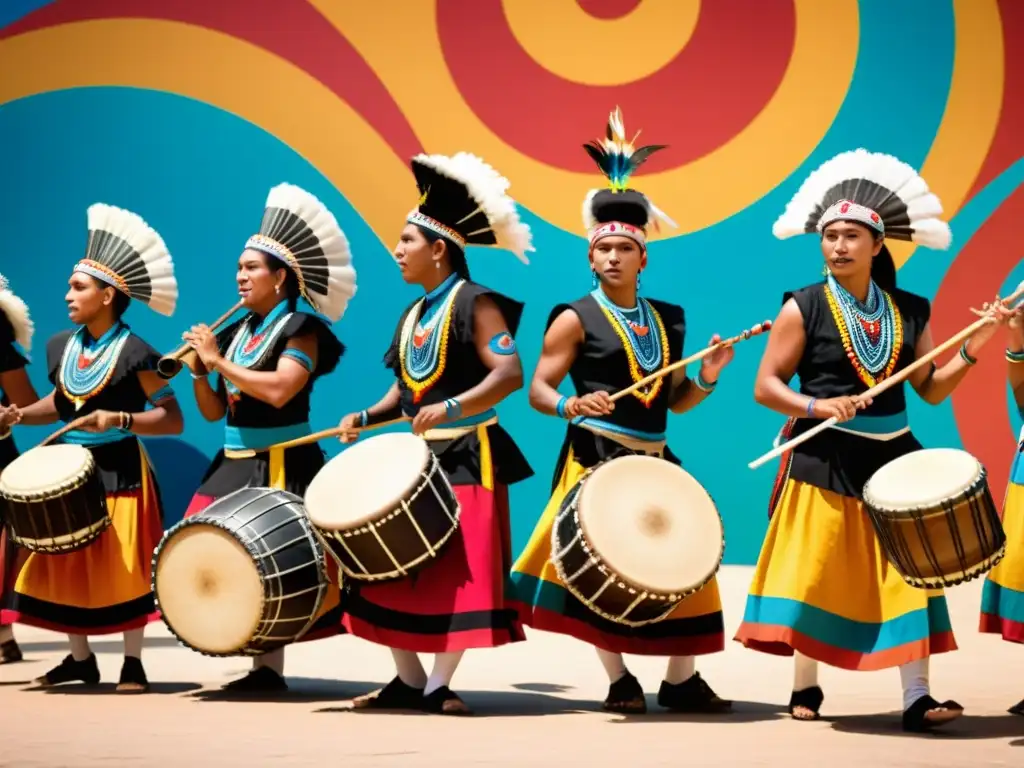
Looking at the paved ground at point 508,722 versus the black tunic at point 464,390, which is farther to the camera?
the black tunic at point 464,390

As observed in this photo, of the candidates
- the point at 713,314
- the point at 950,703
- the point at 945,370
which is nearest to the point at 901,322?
the point at 945,370

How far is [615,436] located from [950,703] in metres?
1.18

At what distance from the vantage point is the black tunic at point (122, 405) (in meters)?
5.41

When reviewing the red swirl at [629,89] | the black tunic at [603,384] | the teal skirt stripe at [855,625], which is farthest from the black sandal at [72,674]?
the red swirl at [629,89]

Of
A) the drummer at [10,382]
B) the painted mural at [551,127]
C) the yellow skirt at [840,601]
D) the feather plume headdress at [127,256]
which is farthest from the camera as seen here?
the painted mural at [551,127]

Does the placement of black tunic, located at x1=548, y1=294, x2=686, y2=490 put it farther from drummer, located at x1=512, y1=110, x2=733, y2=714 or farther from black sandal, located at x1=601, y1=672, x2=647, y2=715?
black sandal, located at x1=601, y1=672, x2=647, y2=715

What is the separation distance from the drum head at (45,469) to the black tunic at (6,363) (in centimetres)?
80

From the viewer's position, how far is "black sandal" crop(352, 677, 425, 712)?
4.85 m

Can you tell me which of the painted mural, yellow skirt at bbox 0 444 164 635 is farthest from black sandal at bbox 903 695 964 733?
the painted mural

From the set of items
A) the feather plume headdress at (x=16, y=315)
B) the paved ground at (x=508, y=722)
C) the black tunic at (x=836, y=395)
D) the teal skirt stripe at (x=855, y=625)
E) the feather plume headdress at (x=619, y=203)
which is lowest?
the paved ground at (x=508, y=722)

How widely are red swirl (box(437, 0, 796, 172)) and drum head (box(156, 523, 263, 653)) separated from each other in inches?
158

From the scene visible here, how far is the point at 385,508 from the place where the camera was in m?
4.41

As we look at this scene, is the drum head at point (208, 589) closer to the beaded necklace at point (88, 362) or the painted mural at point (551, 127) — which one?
the beaded necklace at point (88, 362)

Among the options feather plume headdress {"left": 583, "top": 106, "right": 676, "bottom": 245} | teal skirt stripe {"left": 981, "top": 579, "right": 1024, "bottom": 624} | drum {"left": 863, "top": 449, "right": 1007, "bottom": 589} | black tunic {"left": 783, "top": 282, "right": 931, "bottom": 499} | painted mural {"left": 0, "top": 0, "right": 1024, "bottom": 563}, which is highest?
painted mural {"left": 0, "top": 0, "right": 1024, "bottom": 563}
